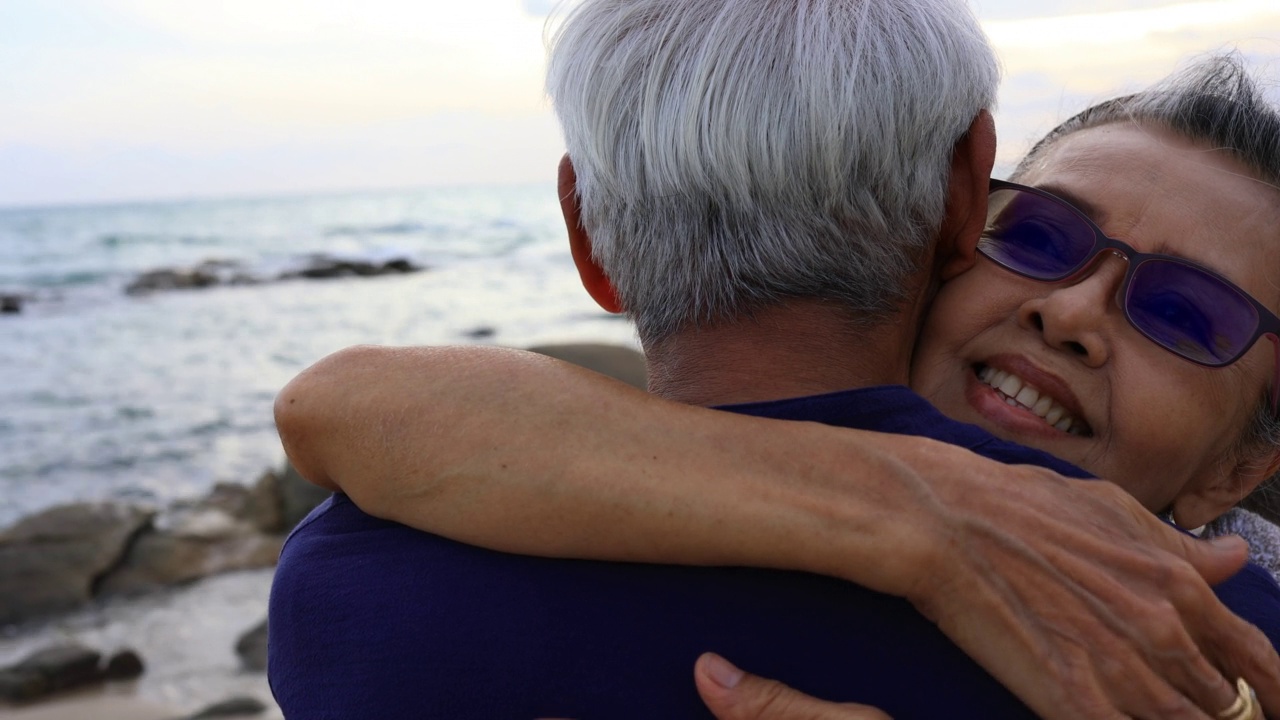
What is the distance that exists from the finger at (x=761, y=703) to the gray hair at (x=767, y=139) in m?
0.54

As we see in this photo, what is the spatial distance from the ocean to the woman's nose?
839mm

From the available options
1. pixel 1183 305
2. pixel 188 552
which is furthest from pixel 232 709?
pixel 1183 305

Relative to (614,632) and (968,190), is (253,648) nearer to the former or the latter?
(614,632)

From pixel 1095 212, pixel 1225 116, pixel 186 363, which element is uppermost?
pixel 1225 116

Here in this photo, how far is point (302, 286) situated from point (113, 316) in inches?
219

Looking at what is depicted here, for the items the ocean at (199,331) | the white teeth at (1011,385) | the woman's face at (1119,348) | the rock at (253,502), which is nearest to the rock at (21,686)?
the rock at (253,502)

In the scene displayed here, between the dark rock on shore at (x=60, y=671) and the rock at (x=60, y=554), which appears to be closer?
the dark rock on shore at (x=60, y=671)

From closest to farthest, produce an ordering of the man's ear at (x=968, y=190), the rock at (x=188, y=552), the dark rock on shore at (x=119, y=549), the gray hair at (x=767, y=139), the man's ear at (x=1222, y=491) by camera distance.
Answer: the gray hair at (x=767, y=139)
the man's ear at (x=968, y=190)
the man's ear at (x=1222, y=491)
the dark rock on shore at (x=119, y=549)
the rock at (x=188, y=552)

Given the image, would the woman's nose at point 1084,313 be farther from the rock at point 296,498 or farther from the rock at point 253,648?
the rock at point 296,498

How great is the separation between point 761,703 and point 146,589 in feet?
22.2

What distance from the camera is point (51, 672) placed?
18.7 ft

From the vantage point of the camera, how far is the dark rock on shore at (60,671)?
→ 563 centimetres

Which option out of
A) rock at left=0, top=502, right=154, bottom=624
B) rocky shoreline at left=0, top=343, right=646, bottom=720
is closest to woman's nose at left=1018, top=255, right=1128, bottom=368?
rocky shoreline at left=0, top=343, right=646, bottom=720

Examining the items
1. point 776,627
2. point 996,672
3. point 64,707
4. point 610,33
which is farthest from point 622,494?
point 64,707
